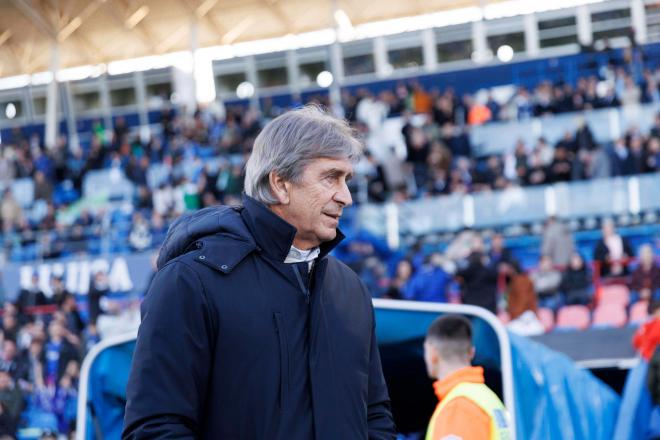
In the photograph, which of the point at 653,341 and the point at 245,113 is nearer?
the point at 653,341

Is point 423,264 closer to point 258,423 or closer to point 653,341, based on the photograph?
point 653,341

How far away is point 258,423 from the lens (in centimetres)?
243

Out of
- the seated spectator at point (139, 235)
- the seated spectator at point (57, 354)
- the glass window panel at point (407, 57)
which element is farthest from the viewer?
the glass window panel at point (407, 57)

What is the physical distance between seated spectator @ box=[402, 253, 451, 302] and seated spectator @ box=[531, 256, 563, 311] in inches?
48.0

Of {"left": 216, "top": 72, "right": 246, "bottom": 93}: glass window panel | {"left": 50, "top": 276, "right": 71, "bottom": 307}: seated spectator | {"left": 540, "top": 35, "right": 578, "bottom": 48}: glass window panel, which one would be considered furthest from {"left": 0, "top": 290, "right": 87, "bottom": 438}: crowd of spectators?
{"left": 540, "top": 35, "right": 578, "bottom": 48}: glass window panel

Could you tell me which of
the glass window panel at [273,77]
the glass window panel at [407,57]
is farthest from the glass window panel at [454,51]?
the glass window panel at [273,77]

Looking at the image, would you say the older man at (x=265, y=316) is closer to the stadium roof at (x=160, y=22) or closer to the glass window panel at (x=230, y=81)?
the stadium roof at (x=160, y=22)

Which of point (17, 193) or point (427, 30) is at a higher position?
point (427, 30)

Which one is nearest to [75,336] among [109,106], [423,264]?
[423,264]

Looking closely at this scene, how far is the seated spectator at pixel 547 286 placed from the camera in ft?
45.9

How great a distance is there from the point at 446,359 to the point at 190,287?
2284mm

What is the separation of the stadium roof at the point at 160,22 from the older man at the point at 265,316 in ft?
88.4

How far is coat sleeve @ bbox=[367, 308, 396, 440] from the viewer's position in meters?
2.81

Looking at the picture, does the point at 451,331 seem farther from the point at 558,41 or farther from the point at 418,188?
the point at 558,41
